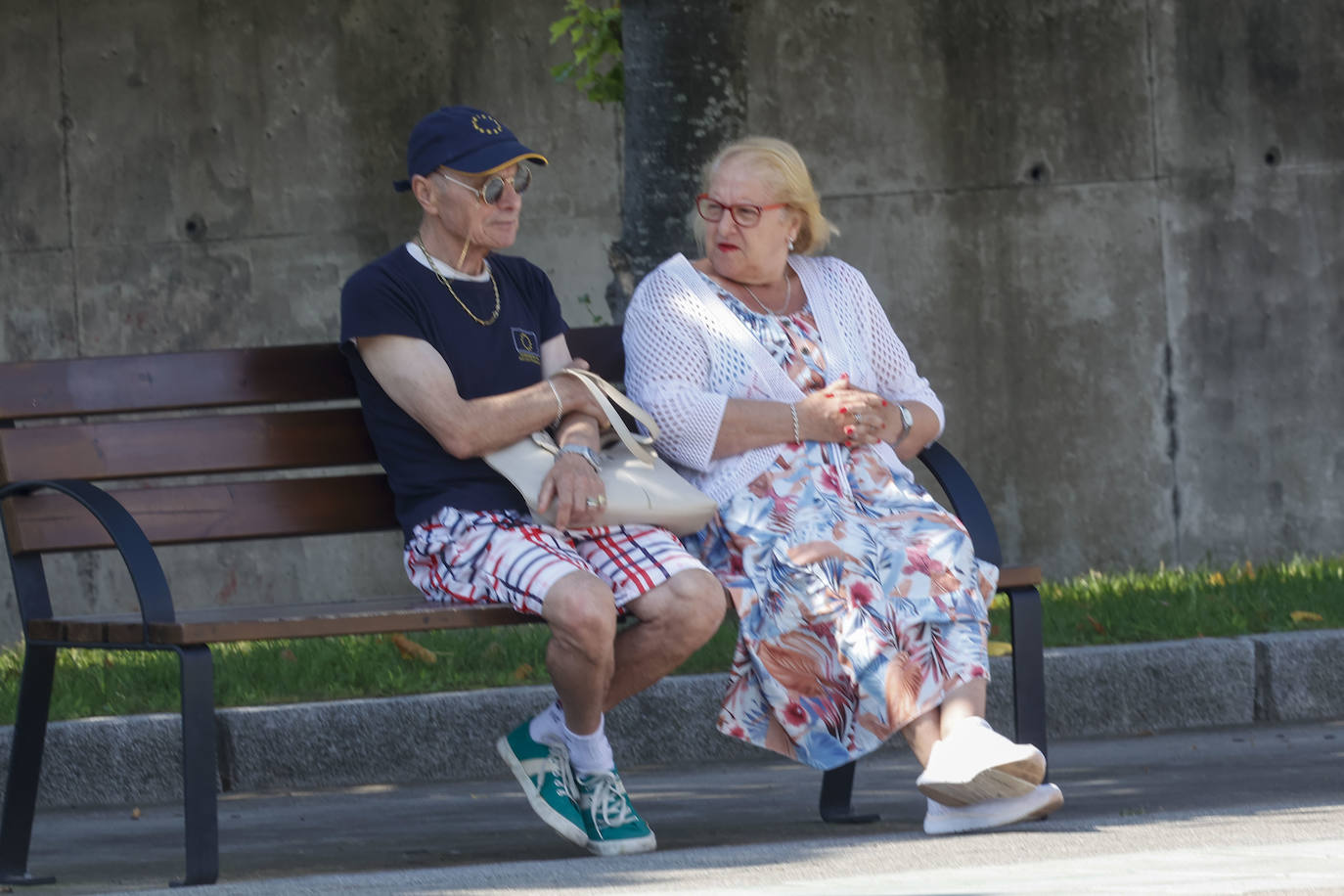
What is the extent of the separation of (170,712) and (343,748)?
448 mm

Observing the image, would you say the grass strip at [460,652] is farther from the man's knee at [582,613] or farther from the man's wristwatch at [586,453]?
the man's knee at [582,613]

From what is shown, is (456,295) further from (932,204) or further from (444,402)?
(932,204)

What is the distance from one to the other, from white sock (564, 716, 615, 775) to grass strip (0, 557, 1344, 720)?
1.57 meters

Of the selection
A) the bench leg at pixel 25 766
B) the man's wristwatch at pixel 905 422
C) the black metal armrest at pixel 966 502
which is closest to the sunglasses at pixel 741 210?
the man's wristwatch at pixel 905 422

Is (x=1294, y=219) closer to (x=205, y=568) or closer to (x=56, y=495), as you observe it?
(x=205, y=568)

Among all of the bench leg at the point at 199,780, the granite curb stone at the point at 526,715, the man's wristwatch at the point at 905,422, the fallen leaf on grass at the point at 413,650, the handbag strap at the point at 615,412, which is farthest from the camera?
the fallen leaf on grass at the point at 413,650

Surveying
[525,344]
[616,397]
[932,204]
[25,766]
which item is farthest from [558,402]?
[932,204]

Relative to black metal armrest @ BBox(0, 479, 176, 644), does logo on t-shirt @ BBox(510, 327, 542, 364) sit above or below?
above

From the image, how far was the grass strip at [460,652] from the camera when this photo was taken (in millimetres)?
5152

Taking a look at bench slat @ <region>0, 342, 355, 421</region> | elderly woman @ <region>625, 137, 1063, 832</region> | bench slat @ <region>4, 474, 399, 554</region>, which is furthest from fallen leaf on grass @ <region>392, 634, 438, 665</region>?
elderly woman @ <region>625, 137, 1063, 832</region>

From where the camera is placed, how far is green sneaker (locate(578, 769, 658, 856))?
11.7 feet

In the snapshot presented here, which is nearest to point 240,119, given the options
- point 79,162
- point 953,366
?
point 79,162

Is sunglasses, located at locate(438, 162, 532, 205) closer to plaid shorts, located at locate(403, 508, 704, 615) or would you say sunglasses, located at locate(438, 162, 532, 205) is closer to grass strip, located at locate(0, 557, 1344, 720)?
plaid shorts, located at locate(403, 508, 704, 615)

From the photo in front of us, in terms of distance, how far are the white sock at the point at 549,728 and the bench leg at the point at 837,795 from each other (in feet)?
2.36
